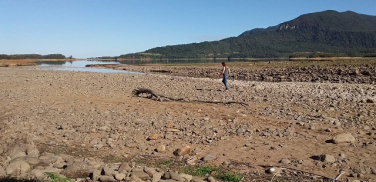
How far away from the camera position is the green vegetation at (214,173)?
6.01 m

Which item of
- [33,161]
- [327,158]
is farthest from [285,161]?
[33,161]

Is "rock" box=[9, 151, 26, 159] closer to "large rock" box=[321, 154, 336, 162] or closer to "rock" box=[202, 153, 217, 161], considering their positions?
"rock" box=[202, 153, 217, 161]

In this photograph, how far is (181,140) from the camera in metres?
8.53

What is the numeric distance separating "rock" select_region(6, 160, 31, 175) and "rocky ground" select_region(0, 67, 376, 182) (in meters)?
0.02

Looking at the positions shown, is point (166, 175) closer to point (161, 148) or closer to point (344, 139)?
point (161, 148)

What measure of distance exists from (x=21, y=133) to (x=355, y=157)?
830cm

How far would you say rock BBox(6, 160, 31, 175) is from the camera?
5.66 m

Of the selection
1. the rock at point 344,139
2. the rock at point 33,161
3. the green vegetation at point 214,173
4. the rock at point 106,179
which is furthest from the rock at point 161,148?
the rock at point 344,139

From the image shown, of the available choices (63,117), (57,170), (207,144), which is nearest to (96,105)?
(63,117)

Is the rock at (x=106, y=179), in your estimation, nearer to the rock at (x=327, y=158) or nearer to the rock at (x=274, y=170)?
the rock at (x=274, y=170)

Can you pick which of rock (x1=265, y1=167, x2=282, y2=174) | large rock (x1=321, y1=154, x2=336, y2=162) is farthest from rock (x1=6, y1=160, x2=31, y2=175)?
large rock (x1=321, y1=154, x2=336, y2=162)

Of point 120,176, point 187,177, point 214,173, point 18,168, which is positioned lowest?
point 214,173

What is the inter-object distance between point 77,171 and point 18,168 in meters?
1.01

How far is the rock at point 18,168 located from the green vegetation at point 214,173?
9.47 ft
